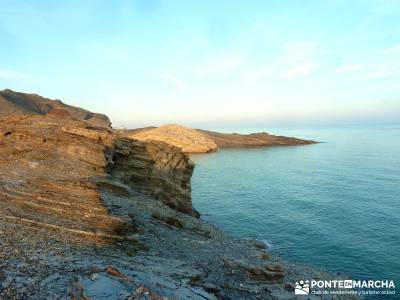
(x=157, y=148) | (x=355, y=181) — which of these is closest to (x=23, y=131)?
(x=157, y=148)

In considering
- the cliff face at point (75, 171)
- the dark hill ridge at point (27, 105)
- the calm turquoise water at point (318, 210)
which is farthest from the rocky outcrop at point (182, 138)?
the cliff face at point (75, 171)

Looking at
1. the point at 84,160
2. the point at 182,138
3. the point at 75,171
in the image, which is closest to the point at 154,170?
the point at 84,160

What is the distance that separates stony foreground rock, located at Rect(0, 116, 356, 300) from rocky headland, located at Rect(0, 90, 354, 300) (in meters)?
0.09

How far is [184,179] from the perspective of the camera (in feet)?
202

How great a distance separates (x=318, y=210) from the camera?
66.7 m

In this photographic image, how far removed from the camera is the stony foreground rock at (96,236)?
20.5 metres

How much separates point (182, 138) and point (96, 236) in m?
159

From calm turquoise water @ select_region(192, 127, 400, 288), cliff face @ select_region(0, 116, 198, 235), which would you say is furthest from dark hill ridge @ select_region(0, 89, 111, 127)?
cliff face @ select_region(0, 116, 198, 235)

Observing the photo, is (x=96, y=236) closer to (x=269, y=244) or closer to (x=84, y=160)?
(x=84, y=160)

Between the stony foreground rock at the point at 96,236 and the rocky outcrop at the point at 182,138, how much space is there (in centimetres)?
12650

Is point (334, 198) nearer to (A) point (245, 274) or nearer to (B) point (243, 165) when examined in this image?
(A) point (245, 274)

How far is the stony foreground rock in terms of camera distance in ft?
67.3

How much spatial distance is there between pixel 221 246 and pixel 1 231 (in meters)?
21.0

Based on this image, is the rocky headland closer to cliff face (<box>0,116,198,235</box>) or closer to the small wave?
cliff face (<box>0,116,198,235</box>)
